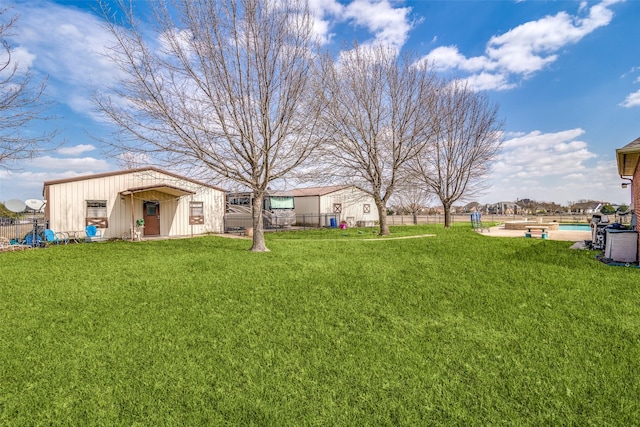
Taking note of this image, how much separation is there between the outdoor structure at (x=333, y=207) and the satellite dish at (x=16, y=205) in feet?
57.3

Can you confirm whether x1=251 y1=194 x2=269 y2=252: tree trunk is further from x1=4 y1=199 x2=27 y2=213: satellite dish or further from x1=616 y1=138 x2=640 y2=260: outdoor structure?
x1=4 y1=199 x2=27 y2=213: satellite dish

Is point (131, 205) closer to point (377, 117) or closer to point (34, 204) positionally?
point (34, 204)

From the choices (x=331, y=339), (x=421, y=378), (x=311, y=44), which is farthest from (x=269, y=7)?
(x=421, y=378)

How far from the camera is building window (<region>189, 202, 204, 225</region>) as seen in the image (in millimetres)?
18672

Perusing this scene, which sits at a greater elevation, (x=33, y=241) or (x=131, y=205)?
(x=131, y=205)

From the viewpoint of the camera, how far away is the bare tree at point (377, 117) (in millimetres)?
16250

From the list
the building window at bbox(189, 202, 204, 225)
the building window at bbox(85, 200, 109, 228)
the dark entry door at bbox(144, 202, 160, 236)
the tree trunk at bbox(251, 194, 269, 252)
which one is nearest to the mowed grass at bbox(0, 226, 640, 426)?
the tree trunk at bbox(251, 194, 269, 252)

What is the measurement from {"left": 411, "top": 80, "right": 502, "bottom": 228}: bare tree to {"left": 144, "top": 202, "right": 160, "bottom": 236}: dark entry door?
15695 millimetres

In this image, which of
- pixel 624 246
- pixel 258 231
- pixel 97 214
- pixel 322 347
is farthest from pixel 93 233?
pixel 624 246

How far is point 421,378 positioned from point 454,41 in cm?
1559

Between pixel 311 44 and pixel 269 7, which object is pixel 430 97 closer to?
pixel 311 44

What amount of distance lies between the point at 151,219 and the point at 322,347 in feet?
54.7

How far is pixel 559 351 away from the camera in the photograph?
364 cm

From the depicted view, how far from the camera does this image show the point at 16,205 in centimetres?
1711
